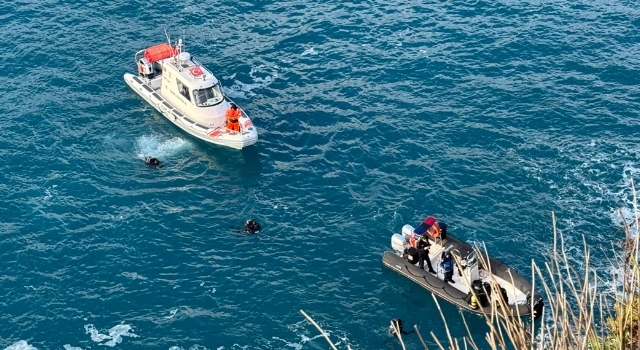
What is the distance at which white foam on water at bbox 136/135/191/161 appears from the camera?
62.3 meters

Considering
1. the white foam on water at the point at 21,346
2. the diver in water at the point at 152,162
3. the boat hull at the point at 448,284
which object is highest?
the boat hull at the point at 448,284

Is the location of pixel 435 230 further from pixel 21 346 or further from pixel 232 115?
pixel 21 346

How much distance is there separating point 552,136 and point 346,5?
28880mm

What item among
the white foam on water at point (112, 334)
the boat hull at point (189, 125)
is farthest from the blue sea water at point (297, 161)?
the boat hull at point (189, 125)

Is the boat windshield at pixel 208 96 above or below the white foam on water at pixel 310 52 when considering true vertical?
below

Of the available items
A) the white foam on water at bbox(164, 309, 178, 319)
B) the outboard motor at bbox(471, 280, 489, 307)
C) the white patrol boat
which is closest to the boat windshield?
the white patrol boat

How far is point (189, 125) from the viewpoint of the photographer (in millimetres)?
64438

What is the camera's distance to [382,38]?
74.6m

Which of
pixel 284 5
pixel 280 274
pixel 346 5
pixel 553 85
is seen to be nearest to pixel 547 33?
pixel 553 85

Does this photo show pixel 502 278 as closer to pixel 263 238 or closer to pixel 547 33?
pixel 263 238

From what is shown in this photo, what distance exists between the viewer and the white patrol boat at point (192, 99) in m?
62.6

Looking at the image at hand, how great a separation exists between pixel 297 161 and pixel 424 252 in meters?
15.6

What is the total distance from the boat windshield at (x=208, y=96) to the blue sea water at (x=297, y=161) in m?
2.82

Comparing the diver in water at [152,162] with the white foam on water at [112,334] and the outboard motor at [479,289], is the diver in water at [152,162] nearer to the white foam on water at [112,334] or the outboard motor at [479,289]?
the white foam on water at [112,334]
